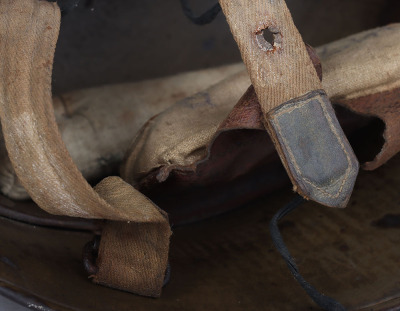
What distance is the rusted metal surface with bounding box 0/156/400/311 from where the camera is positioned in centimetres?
85

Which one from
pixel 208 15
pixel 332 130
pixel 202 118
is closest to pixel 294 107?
pixel 332 130

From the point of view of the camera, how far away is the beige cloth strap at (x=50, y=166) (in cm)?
79

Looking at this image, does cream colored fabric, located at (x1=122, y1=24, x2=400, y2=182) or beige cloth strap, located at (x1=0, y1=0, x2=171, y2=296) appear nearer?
beige cloth strap, located at (x1=0, y1=0, x2=171, y2=296)

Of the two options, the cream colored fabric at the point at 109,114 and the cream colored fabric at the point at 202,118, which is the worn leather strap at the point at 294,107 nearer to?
the cream colored fabric at the point at 202,118

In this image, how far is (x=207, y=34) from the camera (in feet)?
4.89

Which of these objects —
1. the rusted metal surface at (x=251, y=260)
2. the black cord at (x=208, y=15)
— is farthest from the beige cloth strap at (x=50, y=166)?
the black cord at (x=208, y=15)

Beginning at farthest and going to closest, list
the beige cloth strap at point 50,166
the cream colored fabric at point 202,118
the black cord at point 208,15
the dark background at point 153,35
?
1. the dark background at point 153,35
2. the black cord at point 208,15
3. the cream colored fabric at point 202,118
4. the beige cloth strap at point 50,166

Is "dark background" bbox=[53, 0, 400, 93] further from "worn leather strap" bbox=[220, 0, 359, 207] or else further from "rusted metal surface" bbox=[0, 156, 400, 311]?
"worn leather strap" bbox=[220, 0, 359, 207]

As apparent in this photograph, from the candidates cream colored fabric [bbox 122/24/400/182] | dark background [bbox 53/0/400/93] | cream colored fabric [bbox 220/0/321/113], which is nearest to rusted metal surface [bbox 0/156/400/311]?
cream colored fabric [bbox 122/24/400/182]

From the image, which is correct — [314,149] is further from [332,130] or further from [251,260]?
[251,260]

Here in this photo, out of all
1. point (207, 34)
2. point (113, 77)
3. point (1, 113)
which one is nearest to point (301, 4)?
point (207, 34)

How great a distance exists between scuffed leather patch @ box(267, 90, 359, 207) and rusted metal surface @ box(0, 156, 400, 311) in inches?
7.6

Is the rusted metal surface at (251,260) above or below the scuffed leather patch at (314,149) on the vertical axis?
below

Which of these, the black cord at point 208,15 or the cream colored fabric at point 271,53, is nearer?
the cream colored fabric at point 271,53
